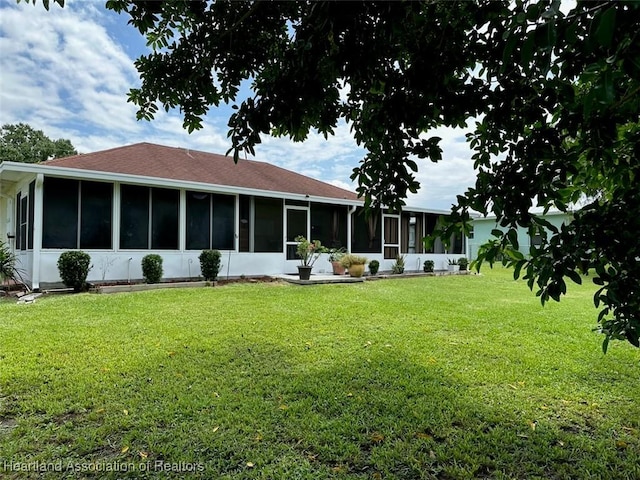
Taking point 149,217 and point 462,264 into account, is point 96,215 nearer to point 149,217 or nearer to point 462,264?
point 149,217

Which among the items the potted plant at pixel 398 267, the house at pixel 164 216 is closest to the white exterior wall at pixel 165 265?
the house at pixel 164 216

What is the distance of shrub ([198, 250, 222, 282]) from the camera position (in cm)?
1086

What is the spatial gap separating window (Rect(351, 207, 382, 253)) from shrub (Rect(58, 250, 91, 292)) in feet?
31.2

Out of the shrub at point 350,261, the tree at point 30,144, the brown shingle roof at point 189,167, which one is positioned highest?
the tree at point 30,144

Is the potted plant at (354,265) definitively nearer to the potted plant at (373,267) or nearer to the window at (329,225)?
the potted plant at (373,267)

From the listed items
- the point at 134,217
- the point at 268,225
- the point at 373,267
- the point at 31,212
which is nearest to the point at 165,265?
the point at 134,217

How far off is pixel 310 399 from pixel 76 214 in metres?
9.32

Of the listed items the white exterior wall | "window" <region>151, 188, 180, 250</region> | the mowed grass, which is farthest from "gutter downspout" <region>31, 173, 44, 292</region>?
the mowed grass

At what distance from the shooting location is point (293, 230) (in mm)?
13828

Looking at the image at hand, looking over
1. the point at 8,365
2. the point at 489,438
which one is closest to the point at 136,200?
the point at 8,365

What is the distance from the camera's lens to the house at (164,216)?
9484 millimetres

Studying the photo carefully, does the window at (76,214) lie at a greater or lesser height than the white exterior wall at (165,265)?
greater

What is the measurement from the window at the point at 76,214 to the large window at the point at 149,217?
0.39m

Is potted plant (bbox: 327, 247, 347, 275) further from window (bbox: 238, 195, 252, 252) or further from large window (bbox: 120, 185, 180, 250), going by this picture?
large window (bbox: 120, 185, 180, 250)
